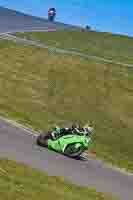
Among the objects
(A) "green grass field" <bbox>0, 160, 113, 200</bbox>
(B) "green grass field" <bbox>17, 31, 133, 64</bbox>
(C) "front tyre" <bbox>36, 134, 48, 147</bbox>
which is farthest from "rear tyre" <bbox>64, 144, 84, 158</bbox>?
(B) "green grass field" <bbox>17, 31, 133, 64</bbox>

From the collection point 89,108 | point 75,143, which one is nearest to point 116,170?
point 75,143

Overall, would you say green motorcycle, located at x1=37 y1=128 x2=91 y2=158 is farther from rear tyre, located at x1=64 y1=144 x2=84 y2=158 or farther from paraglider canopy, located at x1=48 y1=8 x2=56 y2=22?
paraglider canopy, located at x1=48 y1=8 x2=56 y2=22

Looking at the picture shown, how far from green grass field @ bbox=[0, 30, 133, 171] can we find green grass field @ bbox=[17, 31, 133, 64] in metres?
2.27

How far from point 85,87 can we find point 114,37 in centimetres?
1428

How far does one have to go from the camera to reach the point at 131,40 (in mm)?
43125

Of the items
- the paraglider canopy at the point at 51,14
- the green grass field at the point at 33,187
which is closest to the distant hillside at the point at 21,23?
the paraglider canopy at the point at 51,14

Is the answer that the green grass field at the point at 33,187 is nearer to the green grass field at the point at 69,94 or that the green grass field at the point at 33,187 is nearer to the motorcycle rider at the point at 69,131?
the motorcycle rider at the point at 69,131

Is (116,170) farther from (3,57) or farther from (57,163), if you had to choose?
(3,57)

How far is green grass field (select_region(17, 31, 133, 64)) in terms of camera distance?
36156 millimetres

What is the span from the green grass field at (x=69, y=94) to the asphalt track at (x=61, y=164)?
6.01ft

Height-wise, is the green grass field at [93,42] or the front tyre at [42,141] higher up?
the green grass field at [93,42]

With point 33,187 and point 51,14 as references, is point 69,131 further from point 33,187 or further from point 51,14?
point 51,14

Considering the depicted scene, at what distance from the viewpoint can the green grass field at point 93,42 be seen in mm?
36156

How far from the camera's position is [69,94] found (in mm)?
29297
